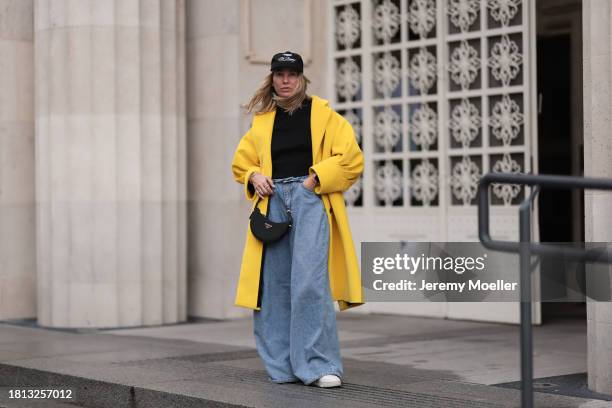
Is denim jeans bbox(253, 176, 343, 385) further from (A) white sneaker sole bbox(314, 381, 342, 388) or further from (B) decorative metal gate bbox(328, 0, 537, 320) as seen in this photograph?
(B) decorative metal gate bbox(328, 0, 537, 320)

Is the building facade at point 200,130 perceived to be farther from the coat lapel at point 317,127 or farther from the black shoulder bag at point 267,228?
the black shoulder bag at point 267,228

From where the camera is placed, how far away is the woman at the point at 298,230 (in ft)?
21.3

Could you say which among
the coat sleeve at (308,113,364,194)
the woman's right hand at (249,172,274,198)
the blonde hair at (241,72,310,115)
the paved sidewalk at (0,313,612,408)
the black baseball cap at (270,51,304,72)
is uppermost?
the black baseball cap at (270,51,304,72)

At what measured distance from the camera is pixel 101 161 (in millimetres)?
10242

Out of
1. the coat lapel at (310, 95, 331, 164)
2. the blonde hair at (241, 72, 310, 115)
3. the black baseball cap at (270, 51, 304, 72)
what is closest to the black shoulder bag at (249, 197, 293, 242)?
the coat lapel at (310, 95, 331, 164)

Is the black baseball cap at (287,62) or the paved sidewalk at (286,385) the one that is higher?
the black baseball cap at (287,62)

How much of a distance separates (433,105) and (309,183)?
438cm

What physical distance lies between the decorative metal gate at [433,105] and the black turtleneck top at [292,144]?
3761mm

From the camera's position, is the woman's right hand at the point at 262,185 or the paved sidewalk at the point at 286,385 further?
the woman's right hand at the point at 262,185

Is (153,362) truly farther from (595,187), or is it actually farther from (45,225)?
(595,187)

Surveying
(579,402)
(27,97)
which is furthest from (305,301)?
(27,97)

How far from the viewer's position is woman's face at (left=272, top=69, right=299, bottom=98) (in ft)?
21.9

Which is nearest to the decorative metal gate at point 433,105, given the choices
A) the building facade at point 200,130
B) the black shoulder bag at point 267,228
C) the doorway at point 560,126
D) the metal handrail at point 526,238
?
the building facade at point 200,130

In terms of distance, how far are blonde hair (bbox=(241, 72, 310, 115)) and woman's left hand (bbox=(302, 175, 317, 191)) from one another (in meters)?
0.45
